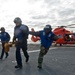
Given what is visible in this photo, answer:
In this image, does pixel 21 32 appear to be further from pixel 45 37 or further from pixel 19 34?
pixel 45 37

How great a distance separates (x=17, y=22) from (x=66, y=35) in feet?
66.0

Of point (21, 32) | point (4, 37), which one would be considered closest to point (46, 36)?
point (21, 32)

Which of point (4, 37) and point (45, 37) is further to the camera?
point (4, 37)

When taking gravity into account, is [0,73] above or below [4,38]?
below

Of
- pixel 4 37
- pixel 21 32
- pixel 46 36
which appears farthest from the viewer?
pixel 4 37

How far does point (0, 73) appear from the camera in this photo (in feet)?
29.4

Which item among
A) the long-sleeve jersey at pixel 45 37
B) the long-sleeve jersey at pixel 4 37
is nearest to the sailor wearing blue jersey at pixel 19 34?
the long-sleeve jersey at pixel 45 37

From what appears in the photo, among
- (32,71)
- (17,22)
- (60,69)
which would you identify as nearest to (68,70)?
(60,69)

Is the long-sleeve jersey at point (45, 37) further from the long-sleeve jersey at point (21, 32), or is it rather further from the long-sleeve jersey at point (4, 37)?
the long-sleeve jersey at point (4, 37)

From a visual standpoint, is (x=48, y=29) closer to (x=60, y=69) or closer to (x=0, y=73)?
(x=60, y=69)

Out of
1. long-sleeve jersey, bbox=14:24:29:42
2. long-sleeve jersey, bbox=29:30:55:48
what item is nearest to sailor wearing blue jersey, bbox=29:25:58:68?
long-sleeve jersey, bbox=29:30:55:48

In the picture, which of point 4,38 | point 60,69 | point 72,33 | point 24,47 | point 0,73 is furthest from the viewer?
point 72,33

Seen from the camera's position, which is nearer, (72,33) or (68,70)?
(68,70)

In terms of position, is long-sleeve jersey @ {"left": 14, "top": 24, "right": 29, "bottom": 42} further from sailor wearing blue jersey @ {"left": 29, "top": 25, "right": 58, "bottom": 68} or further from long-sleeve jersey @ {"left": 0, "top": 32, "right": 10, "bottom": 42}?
long-sleeve jersey @ {"left": 0, "top": 32, "right": 10, "bottom": 42}
